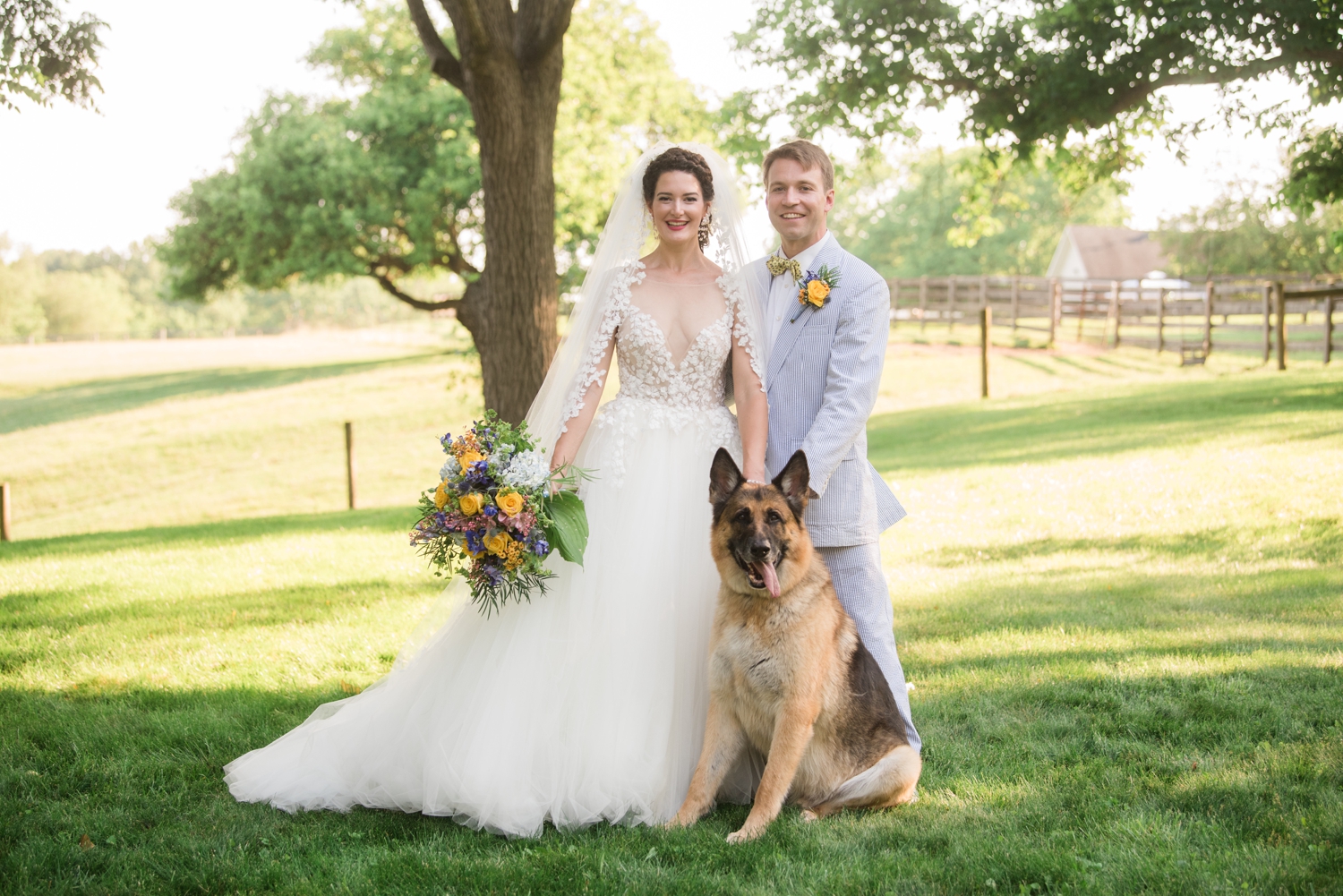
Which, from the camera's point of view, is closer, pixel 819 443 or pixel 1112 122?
pixel 819 443

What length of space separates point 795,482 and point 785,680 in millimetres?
843

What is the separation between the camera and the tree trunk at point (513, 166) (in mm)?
7645

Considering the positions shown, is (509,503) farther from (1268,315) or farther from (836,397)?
(1268,315)

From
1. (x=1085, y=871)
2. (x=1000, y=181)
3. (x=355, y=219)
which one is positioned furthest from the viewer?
(x=355, y=219)

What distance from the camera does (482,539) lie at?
409 centimetres

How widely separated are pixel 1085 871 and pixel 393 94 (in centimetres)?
2637

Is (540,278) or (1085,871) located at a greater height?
(540,278)

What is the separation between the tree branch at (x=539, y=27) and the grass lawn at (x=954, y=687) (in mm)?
4698

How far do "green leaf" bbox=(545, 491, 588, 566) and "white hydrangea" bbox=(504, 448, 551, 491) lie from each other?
17cm

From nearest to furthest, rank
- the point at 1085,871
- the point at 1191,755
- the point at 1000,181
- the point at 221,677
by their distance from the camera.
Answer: the point at 1085,871, the point at 1191,755, the point at 221,677, the point at 1000,181

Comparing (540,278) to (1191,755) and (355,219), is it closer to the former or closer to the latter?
(1191,755)

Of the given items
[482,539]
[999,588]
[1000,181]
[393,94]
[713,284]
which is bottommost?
[999,588]

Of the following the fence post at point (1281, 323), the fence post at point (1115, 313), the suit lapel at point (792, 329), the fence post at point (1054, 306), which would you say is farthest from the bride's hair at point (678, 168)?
the fence post at point (1054, 306)

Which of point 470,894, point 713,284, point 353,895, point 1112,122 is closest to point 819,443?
point 713,284
